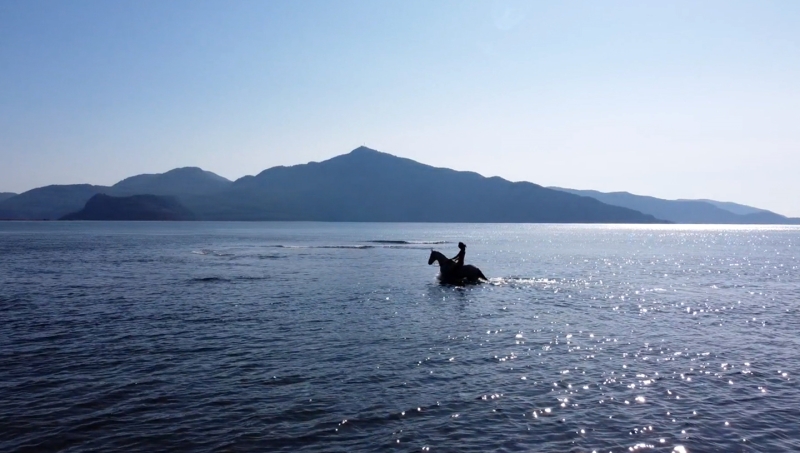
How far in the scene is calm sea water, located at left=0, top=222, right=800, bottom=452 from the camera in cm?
1441

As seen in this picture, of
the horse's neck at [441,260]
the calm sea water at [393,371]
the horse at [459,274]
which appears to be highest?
the horse's neck at [441,260]

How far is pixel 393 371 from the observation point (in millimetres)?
20250

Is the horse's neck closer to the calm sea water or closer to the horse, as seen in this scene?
the horse

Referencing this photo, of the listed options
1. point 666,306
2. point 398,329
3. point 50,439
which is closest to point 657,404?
point 398,329

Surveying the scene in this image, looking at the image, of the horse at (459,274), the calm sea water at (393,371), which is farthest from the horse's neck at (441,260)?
the calm sea water at (393,371)

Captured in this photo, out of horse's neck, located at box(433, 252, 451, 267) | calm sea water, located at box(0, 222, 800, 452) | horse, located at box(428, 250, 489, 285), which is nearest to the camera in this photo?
calm sea water, located at box(0, 222, 800, 452)

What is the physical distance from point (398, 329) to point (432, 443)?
1431 centimetres

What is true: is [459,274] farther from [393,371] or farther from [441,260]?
[393,371]

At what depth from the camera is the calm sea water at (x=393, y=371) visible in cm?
1441

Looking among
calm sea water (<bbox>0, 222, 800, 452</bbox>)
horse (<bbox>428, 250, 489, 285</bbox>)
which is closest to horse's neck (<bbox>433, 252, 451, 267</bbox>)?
horse (<bbox>428, 250, 489, 285</bbox>)

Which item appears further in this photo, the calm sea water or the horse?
the horse

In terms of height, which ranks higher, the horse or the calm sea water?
the horse

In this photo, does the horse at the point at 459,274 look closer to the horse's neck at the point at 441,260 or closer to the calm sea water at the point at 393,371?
the horse's neck at the point at 441,260

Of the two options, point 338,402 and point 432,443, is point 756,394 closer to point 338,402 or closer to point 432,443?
point 432,443
